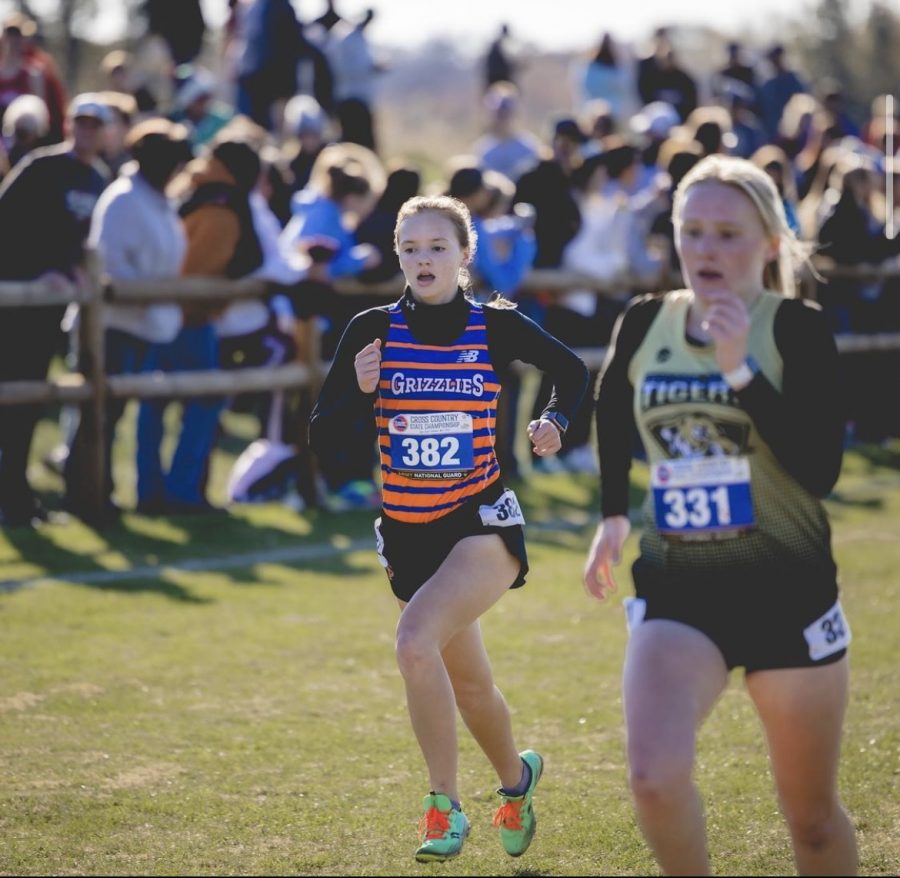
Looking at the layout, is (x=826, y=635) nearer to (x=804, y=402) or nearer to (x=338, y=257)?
(x=804, y=402)

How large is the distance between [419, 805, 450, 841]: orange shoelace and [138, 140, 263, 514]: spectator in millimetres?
6472

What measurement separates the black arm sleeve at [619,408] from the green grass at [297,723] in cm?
127

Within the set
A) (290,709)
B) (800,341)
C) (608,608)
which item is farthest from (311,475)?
(800,341)

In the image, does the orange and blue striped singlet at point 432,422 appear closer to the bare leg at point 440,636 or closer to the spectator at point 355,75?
the bare leg at point 440,636

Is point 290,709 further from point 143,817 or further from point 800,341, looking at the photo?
point 800,341

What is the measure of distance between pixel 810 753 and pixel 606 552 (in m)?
0.75

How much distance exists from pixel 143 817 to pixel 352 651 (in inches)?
101

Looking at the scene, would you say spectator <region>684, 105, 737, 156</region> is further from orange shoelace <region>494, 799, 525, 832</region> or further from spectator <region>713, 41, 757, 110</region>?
orange shoelace <region>494, 799, 525, 832</region>

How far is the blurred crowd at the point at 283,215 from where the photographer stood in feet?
35.0

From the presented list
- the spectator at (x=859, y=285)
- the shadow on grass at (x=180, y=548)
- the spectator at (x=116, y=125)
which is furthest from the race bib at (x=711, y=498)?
the spectator at (x=859, y=285)

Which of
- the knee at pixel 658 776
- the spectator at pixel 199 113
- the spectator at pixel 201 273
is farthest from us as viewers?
the spectator at pixel 199 113

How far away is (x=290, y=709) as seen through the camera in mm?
6992

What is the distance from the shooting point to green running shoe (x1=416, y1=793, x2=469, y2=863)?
498 cm

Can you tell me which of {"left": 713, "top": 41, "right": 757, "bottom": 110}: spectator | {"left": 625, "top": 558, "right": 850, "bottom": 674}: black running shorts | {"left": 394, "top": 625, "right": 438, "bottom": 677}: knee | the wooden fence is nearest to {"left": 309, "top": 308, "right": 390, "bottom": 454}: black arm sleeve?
{"left": 394, "top": 625, "right": 438, "bottom": 677}: knee
